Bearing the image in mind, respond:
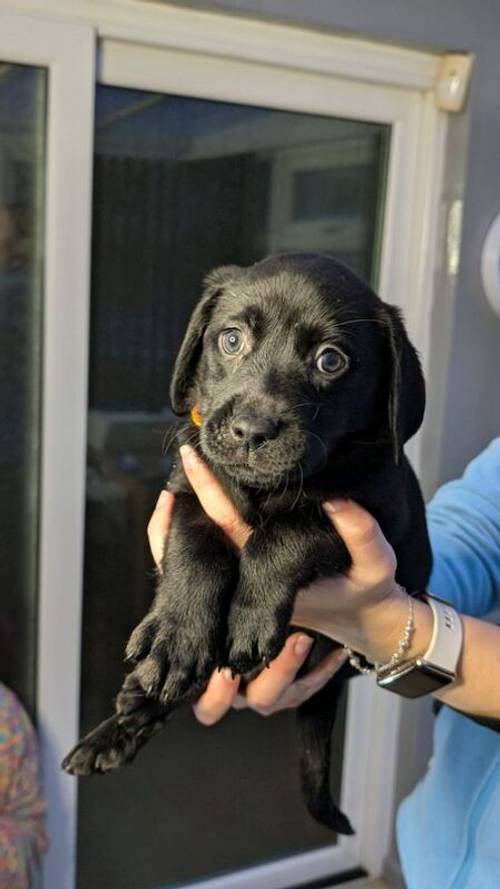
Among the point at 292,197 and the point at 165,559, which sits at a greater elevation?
the point at 292,197

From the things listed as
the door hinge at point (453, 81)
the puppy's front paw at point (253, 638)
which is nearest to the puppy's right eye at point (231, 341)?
the puppy's front paw at point (253, 638)

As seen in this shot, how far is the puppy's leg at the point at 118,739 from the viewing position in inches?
51.2

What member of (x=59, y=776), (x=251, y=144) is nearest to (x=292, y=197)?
(x=251, y=144)

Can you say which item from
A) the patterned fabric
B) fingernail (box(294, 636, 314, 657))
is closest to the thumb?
fingernail (box(294, 636, 314, 657))

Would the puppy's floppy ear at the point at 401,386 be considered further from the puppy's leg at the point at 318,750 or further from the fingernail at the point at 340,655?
the puppy's leg at the point at 318,750

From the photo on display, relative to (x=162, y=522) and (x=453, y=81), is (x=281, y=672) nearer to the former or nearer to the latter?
(x=162, y=522)

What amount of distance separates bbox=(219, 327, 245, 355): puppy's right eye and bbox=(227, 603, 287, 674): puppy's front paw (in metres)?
0.33

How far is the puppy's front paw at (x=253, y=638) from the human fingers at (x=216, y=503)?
0.12 m

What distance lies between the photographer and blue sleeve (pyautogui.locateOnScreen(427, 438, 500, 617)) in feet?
4.81

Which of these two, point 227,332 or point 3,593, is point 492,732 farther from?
point 3,593

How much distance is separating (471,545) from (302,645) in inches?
13.4

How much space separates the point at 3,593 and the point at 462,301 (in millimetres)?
1321

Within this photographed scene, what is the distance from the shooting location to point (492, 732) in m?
1.33

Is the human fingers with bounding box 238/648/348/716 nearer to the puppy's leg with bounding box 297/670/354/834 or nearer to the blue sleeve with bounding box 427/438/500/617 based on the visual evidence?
the puppy's leg with bounding box 297/670/354/834
